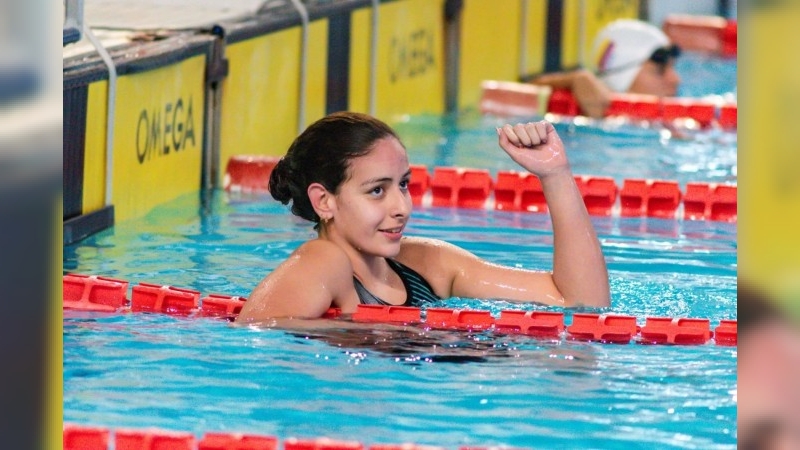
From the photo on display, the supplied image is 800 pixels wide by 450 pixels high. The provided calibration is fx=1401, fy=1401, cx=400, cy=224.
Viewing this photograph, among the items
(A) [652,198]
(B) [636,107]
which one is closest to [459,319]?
(A) [652,198]

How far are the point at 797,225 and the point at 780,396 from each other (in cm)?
14

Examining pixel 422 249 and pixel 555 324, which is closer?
pixel 555 324

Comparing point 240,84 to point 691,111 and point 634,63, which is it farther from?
point 634,63

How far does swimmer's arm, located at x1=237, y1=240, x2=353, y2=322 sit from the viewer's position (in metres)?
3.41

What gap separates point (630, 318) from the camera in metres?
3.58

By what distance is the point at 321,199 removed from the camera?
140 inches

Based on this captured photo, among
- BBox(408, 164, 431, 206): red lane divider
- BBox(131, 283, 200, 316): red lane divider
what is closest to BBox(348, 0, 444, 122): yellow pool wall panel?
BBox(408, 164, 431, 206): red lane divider

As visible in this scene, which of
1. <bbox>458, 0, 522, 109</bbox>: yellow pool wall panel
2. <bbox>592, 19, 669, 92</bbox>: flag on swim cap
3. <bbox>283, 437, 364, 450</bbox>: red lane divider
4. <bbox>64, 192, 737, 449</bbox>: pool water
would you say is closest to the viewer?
<bbox>283, 437, 364, 450</bbox>: red lane divider

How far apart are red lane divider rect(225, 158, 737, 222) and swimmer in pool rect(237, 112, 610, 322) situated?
87.7 inches

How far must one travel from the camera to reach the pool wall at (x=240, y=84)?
5273 millimetres

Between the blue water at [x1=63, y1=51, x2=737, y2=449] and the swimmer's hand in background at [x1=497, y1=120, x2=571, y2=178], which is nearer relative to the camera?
the blue water at [x1=63, y1=51, x2=737, y2=449]

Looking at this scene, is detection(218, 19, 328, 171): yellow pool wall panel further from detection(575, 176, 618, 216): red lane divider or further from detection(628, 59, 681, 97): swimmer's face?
detection(628, 59, 681, 97): swimmer's face

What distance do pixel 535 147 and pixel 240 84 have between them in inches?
122

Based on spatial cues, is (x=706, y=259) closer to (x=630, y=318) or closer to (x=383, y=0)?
(x=630, y=318)
